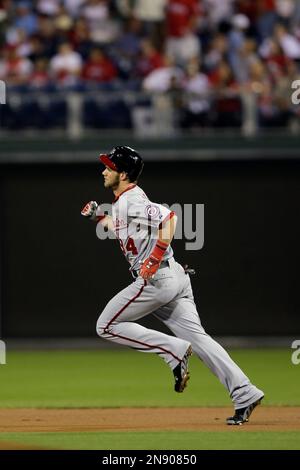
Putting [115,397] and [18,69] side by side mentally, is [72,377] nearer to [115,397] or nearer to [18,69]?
[115,397]

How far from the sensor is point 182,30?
55.0ft

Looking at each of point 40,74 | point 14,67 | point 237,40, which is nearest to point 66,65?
point 40,74

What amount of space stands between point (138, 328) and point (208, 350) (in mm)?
543

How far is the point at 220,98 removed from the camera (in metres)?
15.4

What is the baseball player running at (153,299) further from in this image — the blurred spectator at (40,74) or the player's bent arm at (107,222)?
the blurred spectator at (40,74)

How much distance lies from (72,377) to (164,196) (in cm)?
396

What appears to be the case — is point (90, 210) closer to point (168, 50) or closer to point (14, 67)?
point (14, 67)

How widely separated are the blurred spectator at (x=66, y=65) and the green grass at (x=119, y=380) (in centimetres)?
376

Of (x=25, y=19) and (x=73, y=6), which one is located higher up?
(x=73, y=6)

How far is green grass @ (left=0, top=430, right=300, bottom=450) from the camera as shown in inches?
294

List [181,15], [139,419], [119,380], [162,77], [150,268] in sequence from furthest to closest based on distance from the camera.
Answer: [181,15] < [162,77] < [119,380] < [139,419] < [150,268]

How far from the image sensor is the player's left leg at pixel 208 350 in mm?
8523

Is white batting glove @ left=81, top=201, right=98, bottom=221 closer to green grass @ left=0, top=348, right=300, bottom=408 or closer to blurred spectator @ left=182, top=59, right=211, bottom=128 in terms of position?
green grass @ left=0, top=348, right=300, bottom=408

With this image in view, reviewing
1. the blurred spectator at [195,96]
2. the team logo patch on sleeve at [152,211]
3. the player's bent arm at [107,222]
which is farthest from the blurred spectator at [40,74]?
the team logo patch on sleeve at [152,211]
